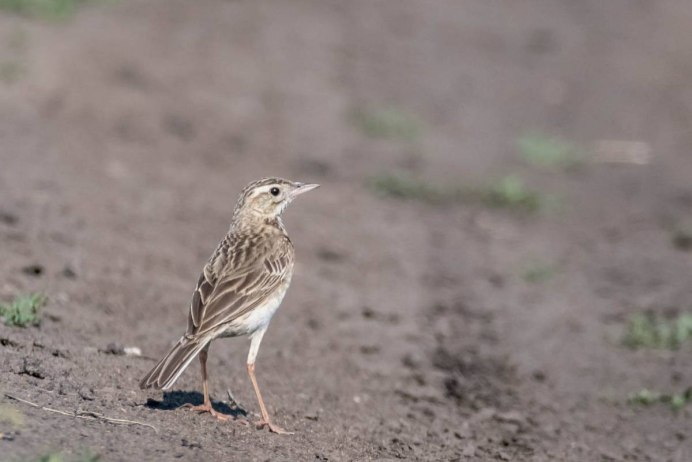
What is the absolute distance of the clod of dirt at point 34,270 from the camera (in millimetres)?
9797

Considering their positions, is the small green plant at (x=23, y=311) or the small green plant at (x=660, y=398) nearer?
the small green plant at (x=23, y=311)

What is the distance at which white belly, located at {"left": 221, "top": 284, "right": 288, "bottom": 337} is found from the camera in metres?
7.43

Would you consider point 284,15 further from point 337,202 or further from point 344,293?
point 344,293

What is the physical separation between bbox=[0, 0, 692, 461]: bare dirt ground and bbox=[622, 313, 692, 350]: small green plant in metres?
0.15

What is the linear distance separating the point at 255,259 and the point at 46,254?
3.21 meters

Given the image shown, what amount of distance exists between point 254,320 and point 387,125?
953cm

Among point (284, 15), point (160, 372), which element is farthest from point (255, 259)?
point (284, 15)

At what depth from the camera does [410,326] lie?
1108cm

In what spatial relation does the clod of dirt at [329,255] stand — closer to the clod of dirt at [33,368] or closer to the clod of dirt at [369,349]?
the clod of dirt at [369,349]

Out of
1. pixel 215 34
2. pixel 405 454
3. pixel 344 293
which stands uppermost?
pixel 215 34

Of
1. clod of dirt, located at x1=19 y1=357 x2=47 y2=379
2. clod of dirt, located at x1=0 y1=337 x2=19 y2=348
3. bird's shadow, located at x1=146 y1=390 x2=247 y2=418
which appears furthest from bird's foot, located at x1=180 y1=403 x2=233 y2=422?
clod of dirt, located at x1=0 y1=337 x2=19 y2=348

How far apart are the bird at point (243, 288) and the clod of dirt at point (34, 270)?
7.40 ft

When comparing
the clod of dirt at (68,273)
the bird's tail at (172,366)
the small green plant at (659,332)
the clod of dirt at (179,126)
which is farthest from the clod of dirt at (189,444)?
the clod of dirt at (179,126)

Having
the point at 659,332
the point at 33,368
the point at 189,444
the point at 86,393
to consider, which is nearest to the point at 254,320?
the point at 189,444
